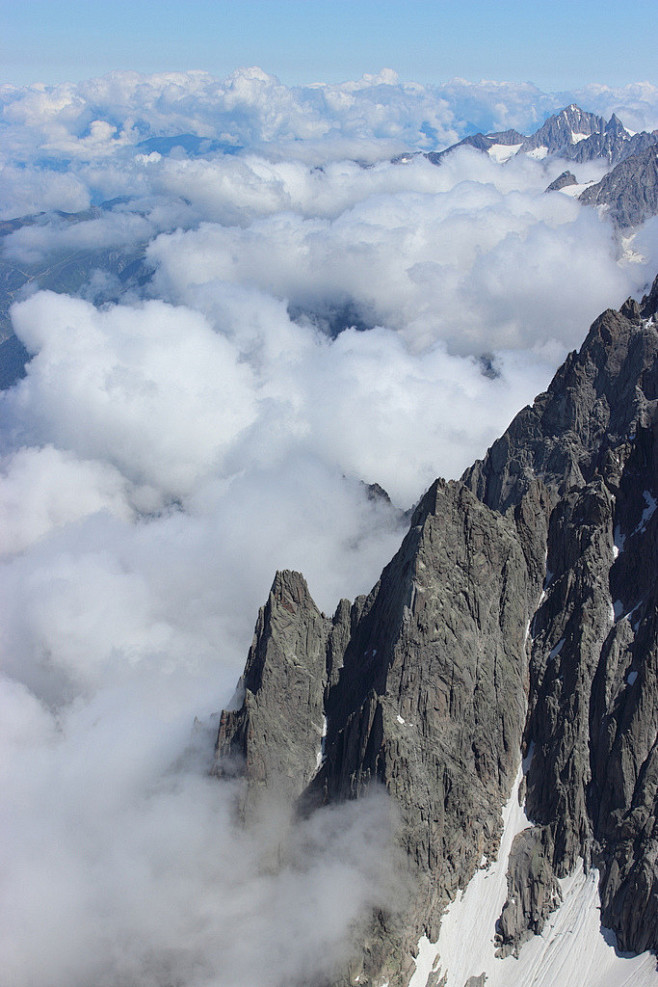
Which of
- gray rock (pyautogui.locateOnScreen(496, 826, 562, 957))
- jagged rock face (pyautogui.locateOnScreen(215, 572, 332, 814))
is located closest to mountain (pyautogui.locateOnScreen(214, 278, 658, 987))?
gray rock (pyautogui.locateOnScreen(496, 826, 562, 957))

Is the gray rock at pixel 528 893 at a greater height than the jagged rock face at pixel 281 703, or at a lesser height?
lesser

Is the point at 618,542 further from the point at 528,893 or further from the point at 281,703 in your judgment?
the point at 281,703

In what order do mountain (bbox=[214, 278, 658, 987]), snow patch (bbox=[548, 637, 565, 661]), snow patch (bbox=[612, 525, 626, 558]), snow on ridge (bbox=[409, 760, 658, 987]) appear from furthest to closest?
snow patch (bbox=[612, 525, 626, 558])
snow patch (bbox=[548, 637, 565, 661])
mountain (bbox=[214, 278, 658, 987])
snow on ridge (bbox=[409, 760, 658, 987])

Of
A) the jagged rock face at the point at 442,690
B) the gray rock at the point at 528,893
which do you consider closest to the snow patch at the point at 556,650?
the jagged rock face at the point at 442,690

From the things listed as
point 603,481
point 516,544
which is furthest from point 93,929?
point 603,481

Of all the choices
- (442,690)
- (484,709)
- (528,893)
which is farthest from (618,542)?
(528,893)

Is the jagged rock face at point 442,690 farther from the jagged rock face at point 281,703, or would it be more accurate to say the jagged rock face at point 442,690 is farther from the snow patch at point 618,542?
the snow patch at point 618,542

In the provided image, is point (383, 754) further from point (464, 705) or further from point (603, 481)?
point (603, 481)

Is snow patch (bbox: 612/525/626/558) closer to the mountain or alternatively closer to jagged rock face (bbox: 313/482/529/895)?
the mountain

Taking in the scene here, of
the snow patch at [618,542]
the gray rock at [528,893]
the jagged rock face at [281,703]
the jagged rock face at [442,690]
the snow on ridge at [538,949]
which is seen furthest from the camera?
the snow patch at [618,542]
